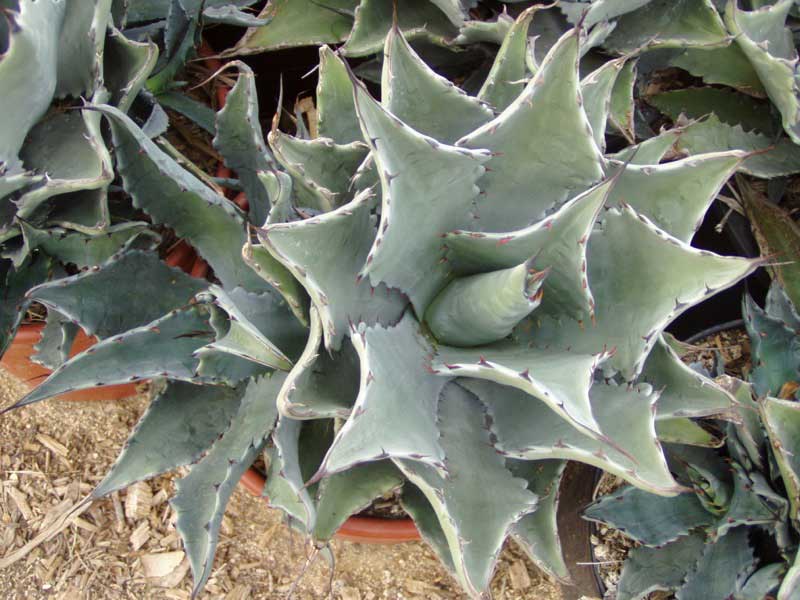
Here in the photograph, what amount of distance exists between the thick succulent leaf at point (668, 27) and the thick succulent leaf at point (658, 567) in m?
0.73

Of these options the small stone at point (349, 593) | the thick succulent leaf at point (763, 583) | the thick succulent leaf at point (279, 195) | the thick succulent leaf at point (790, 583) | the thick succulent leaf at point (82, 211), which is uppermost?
the thick succulent leaf at point (279, 195)

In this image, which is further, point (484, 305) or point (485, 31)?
point (485, 31)

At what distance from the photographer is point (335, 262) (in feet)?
2.03

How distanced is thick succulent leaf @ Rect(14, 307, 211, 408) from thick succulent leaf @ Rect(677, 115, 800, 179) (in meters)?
0.79

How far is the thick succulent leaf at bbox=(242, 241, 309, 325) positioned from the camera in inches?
25.1

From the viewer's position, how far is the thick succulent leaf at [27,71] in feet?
2.20

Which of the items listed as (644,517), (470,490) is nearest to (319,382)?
(470,490)

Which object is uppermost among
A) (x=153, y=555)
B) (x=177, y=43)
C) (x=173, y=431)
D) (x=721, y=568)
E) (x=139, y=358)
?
(x=177, y=43)

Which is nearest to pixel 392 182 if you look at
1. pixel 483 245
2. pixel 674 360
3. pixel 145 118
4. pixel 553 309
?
pixel 483 245

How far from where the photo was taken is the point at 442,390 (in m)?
0.73

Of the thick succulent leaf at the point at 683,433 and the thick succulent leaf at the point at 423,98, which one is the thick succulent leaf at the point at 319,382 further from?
the thick succulent leaf at the point at 683,433

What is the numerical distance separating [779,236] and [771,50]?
0.30 meters

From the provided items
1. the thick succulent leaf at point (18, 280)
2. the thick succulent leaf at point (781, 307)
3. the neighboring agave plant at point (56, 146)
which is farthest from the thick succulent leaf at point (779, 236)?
the thick succulent leaf at point (18, 280)

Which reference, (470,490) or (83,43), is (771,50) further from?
(83,43)
